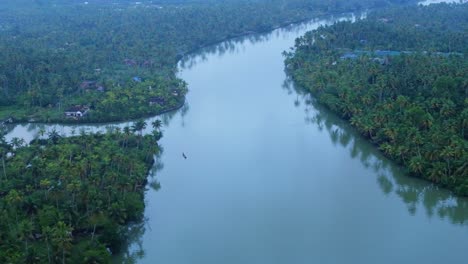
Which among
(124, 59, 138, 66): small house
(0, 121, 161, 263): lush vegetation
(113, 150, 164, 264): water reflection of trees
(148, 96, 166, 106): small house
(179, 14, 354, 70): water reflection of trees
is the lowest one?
(179, 14, 354, 70): water reflection of trees

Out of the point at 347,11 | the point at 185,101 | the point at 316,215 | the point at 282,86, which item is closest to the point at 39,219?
the point at 316,215

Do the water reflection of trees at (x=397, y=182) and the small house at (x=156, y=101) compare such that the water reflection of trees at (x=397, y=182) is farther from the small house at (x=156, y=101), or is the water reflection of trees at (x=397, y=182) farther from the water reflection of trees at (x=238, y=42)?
the water reflection of trees at (x=238, y=42)

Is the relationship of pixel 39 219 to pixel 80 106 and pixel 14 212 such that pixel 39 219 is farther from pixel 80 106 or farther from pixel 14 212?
pixel 80 106

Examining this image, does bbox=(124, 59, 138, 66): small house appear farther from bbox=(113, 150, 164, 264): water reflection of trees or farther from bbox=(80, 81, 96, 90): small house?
bbox=(113, 150, 164, 264): water reflection of trees

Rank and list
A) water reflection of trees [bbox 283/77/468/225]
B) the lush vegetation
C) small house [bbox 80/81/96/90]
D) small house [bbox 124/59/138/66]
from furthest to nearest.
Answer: small house [bbox 124/59/138/66] < small house [bbox 80/81/96/90] < water reflection of trees [bbox 283/77/468/225] < the lush vegetation

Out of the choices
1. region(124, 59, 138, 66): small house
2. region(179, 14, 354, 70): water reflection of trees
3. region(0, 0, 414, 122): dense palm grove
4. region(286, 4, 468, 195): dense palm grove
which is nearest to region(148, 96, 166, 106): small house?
region(0, 0, 414, 122): dense palm grove

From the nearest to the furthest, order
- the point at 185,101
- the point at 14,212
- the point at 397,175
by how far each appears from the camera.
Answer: the point at 14,212 → the point at 397,175 → the point at 185,101

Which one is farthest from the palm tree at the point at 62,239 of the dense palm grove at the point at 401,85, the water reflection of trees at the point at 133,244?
the dense palm grove at the point at 401,85
